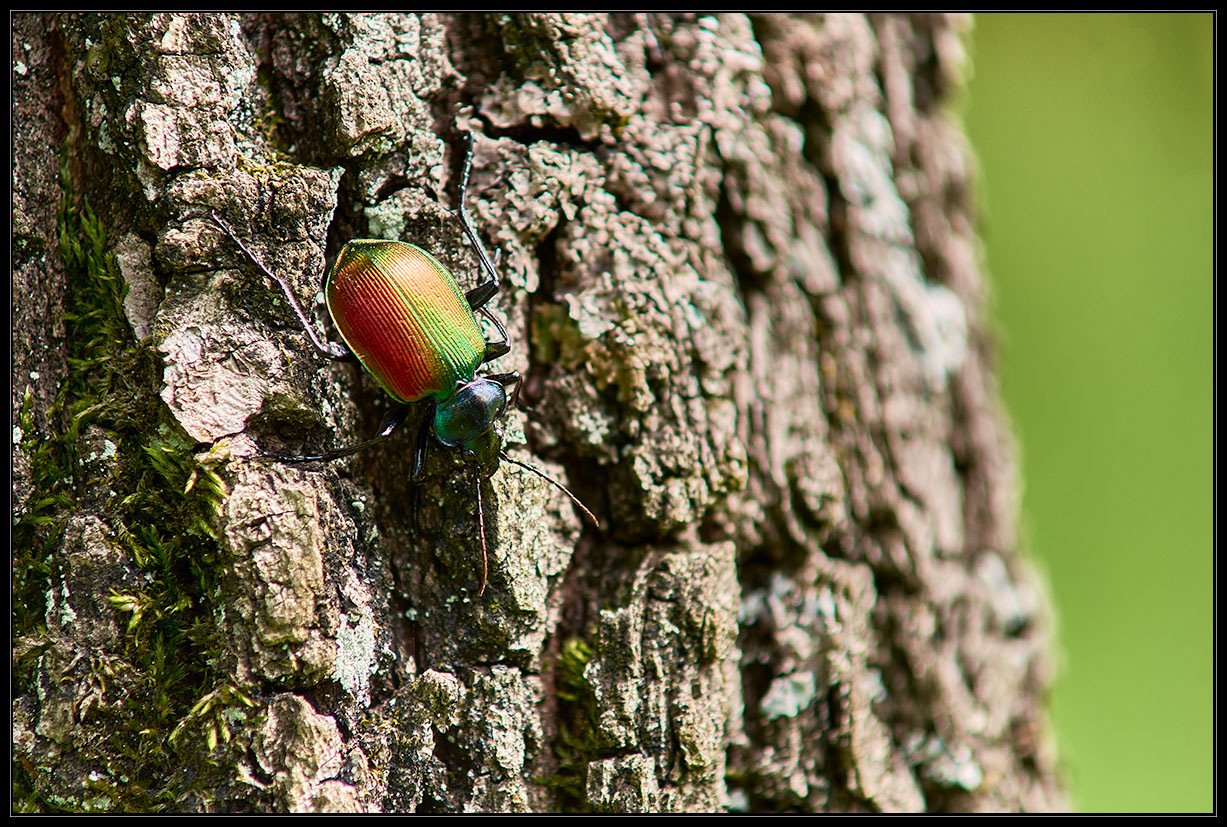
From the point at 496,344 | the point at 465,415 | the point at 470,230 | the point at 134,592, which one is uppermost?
the point at 470,230

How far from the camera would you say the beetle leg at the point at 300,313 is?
6.55 feet

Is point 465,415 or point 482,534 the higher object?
point 465,415

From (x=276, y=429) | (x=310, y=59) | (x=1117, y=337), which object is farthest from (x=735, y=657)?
(x=1117, y=337)

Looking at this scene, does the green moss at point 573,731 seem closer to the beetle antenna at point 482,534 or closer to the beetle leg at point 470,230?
the beetle antenna at point 482,534

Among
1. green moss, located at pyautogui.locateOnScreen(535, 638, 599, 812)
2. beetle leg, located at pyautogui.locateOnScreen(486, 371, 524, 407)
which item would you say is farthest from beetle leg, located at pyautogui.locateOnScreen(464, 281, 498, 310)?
green moss, located at pyautogui.locateOnScreen(535, 638, 599, 812)

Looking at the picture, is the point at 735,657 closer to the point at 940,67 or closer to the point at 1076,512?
the point at 940,67

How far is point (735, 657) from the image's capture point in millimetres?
2467

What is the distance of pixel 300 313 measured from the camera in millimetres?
2049

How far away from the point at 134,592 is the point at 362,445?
0.59 meters

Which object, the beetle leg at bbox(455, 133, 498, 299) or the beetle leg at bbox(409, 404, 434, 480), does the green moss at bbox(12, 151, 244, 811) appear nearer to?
the beetle leg at bbox(409, 404, 434, 480)

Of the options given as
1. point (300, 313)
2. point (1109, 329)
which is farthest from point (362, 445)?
point (1109, 329)

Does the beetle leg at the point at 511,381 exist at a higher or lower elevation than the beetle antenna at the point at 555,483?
higher

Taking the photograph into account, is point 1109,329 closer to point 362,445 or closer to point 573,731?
point 573,731

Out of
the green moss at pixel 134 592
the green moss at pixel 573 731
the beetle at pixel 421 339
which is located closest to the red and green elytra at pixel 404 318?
the beetle at pixel 421 339
